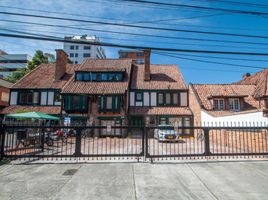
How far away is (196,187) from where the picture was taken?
5453mm

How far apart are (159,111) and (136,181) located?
1945 centimetres

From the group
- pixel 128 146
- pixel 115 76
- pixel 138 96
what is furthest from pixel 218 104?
pixel 128 146

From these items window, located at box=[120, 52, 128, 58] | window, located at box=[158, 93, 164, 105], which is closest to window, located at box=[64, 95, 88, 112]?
window, located at box=[158, 93, 164, 105]

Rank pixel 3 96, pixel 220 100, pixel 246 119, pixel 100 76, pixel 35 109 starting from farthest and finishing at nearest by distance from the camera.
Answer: pixel 3 96
pixel 100 76
pixel 35 109
pixel 220 100
pixel 246 119

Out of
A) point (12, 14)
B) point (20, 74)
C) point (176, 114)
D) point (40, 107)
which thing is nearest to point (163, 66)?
point (176, 114)

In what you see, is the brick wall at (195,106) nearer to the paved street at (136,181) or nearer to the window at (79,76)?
the paved street at (136,181)

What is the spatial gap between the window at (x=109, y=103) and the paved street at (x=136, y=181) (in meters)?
16.6

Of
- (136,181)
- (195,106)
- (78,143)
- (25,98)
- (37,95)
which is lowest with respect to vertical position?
(136,181)

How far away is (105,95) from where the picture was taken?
968 inches

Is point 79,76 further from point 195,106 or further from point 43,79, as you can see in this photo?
point 195,106

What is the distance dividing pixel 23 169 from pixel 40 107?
813 inches

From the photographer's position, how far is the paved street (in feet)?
16.1

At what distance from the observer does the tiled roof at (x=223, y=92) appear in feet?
72.9

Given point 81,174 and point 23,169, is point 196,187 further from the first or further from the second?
point 23,169
